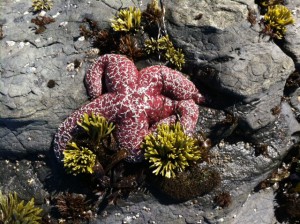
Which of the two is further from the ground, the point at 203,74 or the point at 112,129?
the point at 203,74

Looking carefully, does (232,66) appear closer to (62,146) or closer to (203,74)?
(203,74)

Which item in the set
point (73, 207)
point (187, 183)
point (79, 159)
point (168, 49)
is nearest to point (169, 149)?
point (187, 183)

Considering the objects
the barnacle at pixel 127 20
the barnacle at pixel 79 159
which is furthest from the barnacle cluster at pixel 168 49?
the barnacle at pixel 79 159

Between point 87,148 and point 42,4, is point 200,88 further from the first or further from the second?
point 42,4

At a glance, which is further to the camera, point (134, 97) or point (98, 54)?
point (98, 54)

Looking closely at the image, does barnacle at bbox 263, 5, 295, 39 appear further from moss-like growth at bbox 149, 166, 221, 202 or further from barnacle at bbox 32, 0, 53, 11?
barnacle at bbox 32, 0, 53, 11

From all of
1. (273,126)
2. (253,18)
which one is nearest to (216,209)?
(273,126)
